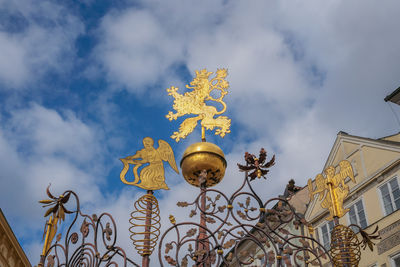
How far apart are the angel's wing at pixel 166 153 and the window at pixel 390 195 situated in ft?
44.0

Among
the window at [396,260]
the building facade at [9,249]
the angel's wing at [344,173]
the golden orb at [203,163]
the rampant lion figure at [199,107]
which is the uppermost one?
the building facade at [9,249]

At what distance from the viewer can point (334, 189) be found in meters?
6.93

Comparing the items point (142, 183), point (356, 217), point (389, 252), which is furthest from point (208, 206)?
point (356, 217)

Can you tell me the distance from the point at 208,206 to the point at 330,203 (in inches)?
80.4

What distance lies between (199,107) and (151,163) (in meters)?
1.47

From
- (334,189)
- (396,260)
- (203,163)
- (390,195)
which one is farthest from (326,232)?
(203,163)

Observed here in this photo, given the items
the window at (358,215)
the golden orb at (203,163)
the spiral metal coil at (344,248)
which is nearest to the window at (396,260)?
the window at (358,215)

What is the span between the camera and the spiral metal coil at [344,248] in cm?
610

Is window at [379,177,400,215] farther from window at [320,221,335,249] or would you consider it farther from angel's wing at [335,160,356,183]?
angel's wing at [335,160,356,183]

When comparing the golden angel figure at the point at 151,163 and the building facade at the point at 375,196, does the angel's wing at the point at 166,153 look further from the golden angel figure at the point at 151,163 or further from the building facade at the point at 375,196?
the building facade at the point at 375,196

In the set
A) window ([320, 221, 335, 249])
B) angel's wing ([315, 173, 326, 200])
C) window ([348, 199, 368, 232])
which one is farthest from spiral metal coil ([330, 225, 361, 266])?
window ([320, 221, 335, 249])

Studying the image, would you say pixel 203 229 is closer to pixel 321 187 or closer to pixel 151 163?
pixel 151 163

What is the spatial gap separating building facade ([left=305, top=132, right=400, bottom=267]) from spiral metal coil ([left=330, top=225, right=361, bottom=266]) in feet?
36.8

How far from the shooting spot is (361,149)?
819 inches
